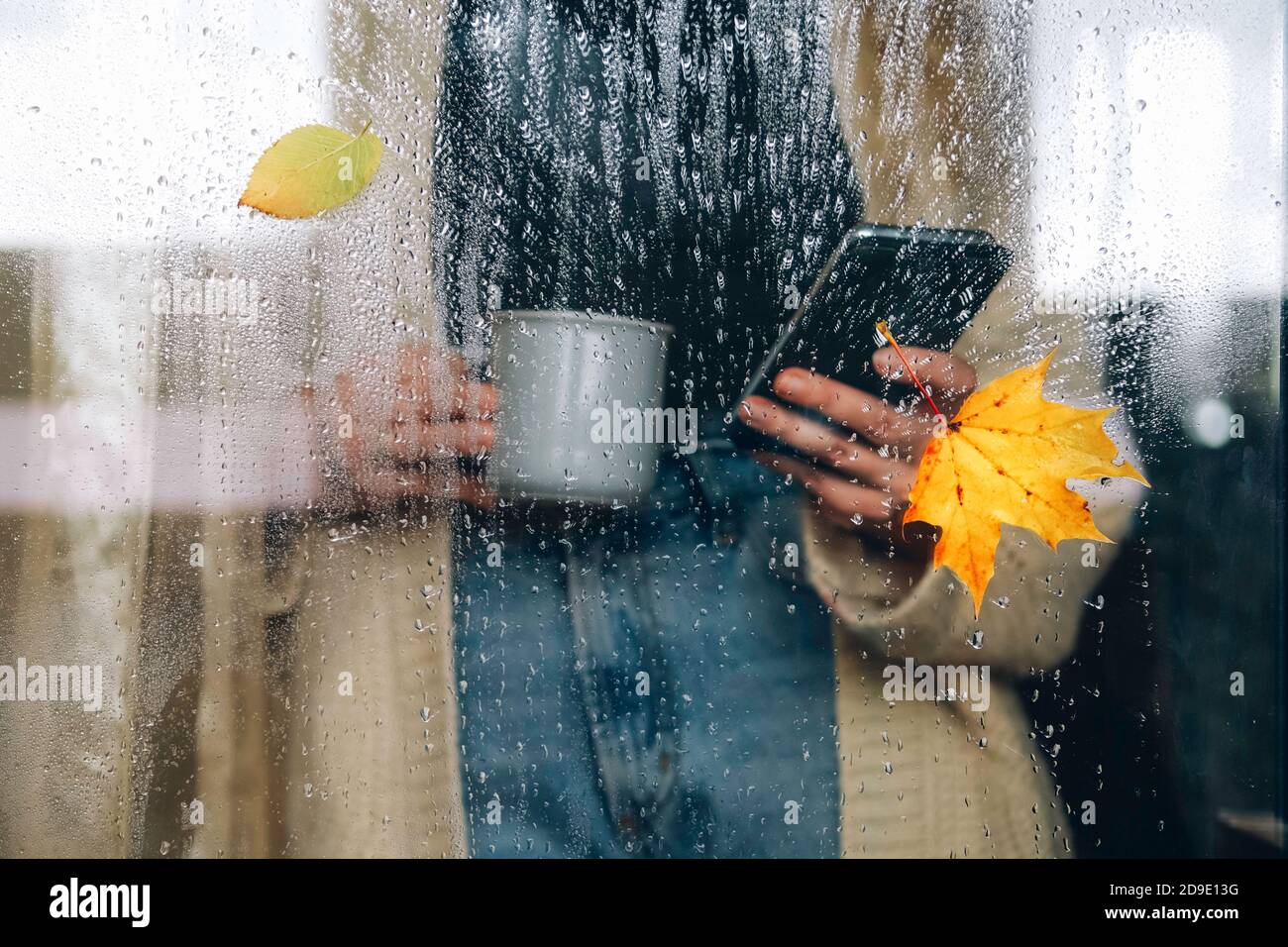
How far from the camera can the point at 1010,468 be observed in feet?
1.77

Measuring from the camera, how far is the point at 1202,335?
548 mm

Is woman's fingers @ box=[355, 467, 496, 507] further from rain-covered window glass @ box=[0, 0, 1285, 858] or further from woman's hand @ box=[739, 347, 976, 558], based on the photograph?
woman's hand @ box=[739, 347, 976, 558]

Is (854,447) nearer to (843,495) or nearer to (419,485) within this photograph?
(843,495)

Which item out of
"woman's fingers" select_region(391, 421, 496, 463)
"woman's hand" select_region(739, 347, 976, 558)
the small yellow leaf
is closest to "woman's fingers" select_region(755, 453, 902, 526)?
"woman's hand" select_region(739, 347, 976, 558)

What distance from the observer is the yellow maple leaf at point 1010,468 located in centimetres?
54

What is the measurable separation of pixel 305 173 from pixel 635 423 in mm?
310

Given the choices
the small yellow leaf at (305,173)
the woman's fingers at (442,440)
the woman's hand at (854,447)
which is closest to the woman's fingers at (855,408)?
the woman's hand at (854,447)

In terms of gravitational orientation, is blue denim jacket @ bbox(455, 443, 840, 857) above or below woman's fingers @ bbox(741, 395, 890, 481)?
below

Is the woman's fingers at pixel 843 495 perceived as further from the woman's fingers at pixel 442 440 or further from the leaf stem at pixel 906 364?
the woman's fingers at pixel 442 440

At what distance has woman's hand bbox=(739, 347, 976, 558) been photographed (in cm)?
54

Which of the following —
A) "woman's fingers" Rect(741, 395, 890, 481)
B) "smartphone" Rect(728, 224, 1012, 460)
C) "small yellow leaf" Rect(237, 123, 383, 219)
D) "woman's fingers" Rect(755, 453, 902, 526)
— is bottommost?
"woman's fingers" Rect(755, 453, 902, 526)

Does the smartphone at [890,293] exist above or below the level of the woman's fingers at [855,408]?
above

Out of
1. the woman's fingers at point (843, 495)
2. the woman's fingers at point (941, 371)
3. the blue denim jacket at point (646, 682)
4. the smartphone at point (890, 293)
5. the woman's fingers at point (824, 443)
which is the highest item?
the smartphone at point (890, 293)
